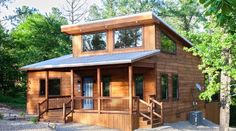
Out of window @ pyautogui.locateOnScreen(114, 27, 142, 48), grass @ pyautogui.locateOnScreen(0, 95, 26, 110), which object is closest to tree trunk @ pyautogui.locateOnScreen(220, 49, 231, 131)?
window @ pyautogui.locateOnScreen(114, 27, 142, 48)

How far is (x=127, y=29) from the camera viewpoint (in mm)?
17328

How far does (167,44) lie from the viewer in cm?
1820

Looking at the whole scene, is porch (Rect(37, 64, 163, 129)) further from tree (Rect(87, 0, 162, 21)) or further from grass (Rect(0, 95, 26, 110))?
tree (Rect(87, 0, 162, 21))

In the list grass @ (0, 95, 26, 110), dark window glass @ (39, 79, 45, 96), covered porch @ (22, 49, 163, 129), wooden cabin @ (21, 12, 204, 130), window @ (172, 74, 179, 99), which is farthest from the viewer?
grass @ (0, 95, 26, 110)

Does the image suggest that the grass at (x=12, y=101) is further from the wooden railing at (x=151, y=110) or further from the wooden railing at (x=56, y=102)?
Answer: the wooden railing at (x=151, y=110)

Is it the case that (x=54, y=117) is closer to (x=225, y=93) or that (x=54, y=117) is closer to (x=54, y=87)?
(x=54, y=87)

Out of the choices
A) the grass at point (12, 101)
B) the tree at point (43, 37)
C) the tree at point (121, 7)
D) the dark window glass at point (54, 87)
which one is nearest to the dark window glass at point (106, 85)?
the dark window glass at point (54, 87)

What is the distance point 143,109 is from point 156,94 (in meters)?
0.97

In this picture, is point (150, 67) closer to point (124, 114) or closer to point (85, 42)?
point (124, 114)

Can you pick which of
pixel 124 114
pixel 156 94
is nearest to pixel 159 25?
pixel 156 94

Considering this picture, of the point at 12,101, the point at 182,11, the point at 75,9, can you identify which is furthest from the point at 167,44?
the point at 75,9

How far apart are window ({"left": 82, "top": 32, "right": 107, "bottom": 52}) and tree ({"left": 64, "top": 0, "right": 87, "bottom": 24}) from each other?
89.4 ft

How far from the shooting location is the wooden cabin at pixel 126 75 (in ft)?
49.6

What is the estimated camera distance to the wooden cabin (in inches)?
595
